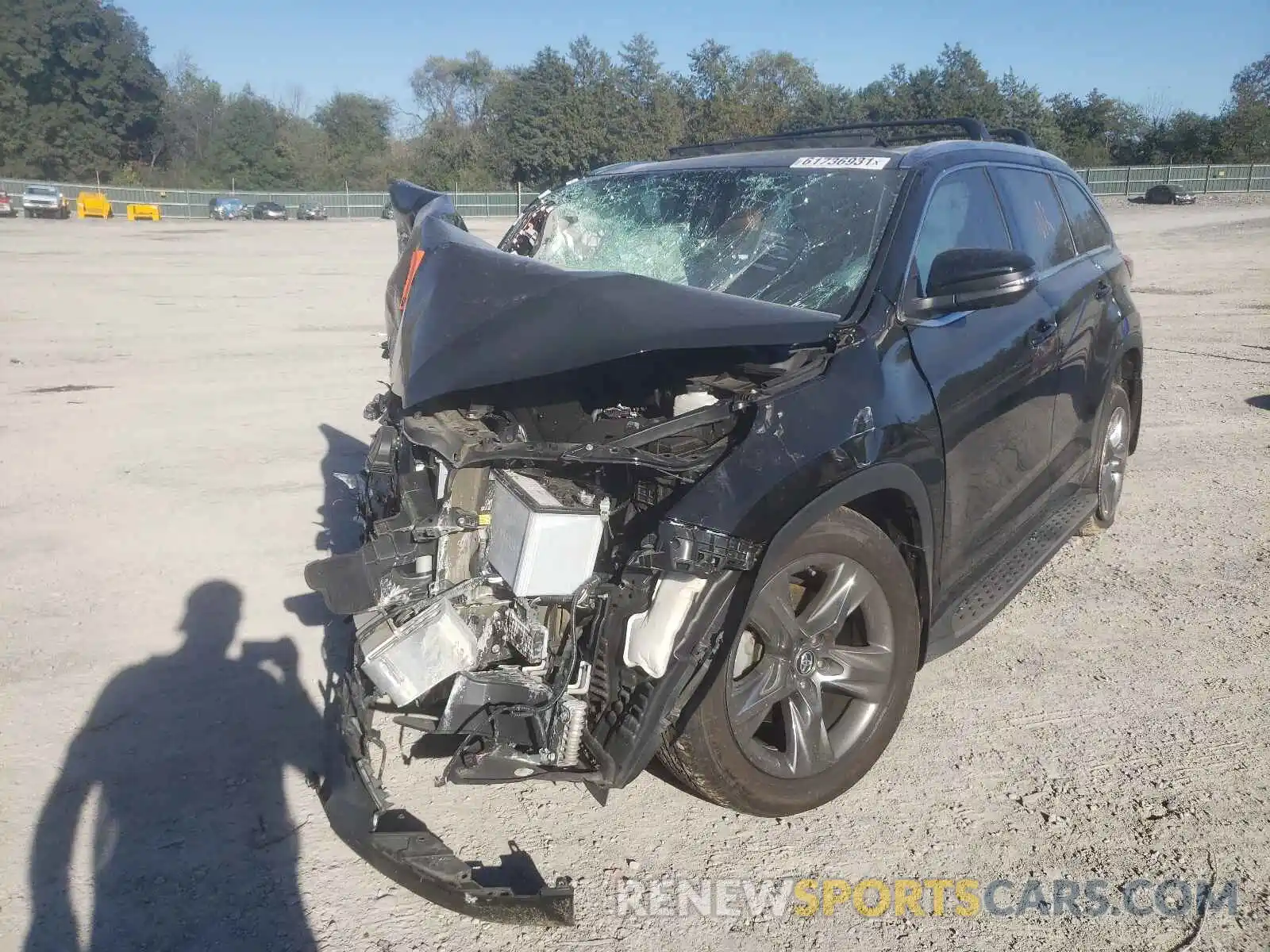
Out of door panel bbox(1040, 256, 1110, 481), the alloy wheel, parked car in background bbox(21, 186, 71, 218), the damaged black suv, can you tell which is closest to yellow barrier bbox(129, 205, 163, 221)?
parked car in background bbox(21, 186, 71, 218)

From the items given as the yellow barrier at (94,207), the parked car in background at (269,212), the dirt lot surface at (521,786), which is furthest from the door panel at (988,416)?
the parked car in background at (269,212)

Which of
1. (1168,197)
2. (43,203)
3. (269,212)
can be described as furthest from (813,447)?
(269,212)

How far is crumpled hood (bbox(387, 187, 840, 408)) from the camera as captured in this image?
2.91 m

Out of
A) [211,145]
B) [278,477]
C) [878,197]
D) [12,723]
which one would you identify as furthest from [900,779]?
[211,145]

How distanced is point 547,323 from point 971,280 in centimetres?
139

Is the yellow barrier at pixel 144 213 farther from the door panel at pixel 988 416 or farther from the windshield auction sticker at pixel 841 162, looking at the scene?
the door panel at pixel 988 416

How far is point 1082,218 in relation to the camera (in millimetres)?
5250

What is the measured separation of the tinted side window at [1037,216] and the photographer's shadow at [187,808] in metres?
3.53

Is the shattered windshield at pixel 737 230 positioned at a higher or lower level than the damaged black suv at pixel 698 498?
higher

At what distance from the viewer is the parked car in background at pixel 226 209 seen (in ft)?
183

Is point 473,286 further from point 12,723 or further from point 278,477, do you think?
point 278,477

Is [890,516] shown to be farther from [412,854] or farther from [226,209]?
[226,209]

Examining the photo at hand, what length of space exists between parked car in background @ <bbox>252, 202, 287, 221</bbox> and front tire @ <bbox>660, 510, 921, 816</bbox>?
193 feet

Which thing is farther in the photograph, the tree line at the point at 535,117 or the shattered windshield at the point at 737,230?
the tree line at the point at 535,117
